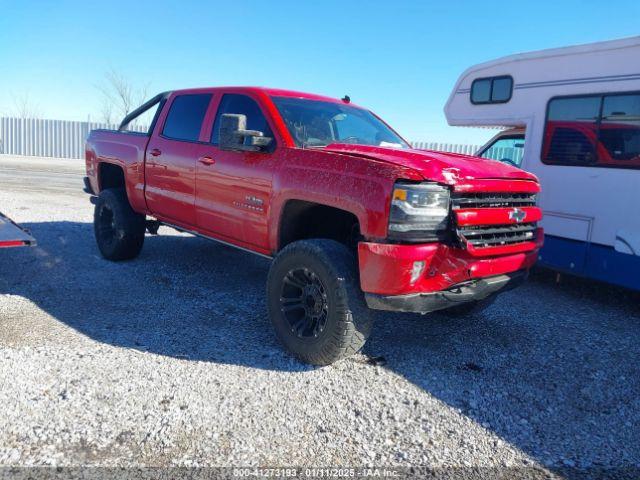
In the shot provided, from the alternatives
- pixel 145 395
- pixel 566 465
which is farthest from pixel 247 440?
pixel 566 465

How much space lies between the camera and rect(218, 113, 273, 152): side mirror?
3.94 m

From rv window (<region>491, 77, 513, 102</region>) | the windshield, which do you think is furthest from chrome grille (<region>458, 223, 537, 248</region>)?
rv window (<region>491, 77, 513, 102</region>)

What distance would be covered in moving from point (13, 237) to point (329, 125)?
10.1 ft

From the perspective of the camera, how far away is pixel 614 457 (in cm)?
276

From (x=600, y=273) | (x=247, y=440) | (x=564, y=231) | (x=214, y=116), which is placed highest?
(x=214, y=116)

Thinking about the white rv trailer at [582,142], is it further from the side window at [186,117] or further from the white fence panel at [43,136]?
the white fence panel at [43,136]

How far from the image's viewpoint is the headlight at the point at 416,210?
10.3 feet

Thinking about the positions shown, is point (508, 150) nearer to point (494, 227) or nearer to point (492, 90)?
point (492, 90)

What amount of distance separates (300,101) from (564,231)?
3.34 metres

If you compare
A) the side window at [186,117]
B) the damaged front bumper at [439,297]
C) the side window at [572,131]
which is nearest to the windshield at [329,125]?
the side window at [186,117]

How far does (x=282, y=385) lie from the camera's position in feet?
11.0

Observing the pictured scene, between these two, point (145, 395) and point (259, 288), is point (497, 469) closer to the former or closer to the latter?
point (145, 395)

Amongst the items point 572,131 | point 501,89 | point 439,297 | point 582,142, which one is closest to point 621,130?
point 582,142

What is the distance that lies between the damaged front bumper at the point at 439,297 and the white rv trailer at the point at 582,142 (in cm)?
226
